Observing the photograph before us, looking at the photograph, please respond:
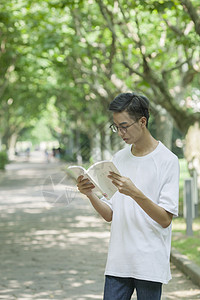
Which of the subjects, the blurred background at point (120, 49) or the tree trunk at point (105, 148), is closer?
the blurred background at point (120, 49)

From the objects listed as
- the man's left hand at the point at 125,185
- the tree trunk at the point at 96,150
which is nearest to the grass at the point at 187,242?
the man's left hand at the point at 125,185

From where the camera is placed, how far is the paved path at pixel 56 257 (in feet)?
21.0

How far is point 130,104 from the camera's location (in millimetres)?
2916

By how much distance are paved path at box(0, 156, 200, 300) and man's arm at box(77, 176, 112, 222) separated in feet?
0.37

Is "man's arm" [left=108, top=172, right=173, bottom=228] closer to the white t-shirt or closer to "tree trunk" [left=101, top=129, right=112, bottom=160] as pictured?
the white t-shirt

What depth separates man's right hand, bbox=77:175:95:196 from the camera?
2.97 m

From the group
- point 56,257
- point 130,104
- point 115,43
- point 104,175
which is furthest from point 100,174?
point 115,43

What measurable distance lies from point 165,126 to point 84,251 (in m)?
7.84

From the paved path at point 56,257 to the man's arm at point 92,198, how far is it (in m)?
0.11

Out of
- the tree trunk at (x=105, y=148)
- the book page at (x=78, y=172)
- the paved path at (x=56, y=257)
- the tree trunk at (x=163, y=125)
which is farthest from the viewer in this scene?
the tree trunk at (x=105, y=148)

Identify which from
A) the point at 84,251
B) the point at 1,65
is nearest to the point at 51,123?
the point at 1,65

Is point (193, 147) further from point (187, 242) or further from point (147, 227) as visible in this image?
point (147, 227)

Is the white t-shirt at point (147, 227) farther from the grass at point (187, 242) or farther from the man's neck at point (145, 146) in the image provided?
the grass at point (187, 242)

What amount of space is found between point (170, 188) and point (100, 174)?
1.13ft
